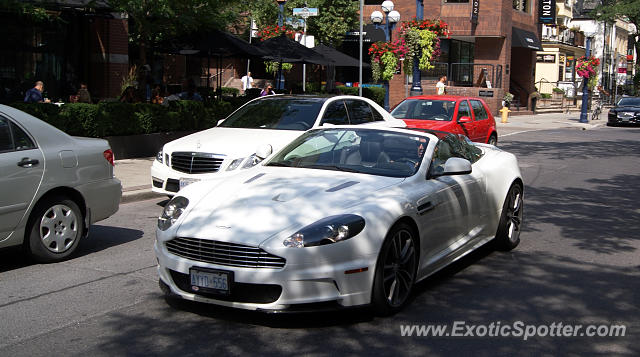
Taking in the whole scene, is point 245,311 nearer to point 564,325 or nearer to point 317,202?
point 317,202

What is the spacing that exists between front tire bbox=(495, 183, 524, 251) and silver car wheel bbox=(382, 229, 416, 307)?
7.84ft

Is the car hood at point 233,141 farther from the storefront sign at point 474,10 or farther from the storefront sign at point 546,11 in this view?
the storefront sign at point 546,11

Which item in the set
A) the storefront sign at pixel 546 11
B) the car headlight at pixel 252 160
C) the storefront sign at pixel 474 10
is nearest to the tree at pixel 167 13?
the car headlight at pixel 252 160

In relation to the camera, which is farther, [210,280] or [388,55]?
[388,55]

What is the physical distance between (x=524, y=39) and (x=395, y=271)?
1623 inches

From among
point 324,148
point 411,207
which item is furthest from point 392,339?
point 324,148

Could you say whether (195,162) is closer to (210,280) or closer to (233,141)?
(233,141)

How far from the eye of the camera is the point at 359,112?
12.5m

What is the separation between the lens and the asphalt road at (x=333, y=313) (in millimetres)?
4945

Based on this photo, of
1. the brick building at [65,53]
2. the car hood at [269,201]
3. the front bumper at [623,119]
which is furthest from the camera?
the front bumper at [623,119]

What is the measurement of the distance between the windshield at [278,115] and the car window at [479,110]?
22.0ft

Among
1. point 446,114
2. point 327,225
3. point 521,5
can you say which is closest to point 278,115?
point 446,114

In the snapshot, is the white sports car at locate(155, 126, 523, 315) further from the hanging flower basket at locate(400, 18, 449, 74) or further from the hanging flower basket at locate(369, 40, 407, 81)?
the hanging flower basket at locate(400, 18, 449, 74)

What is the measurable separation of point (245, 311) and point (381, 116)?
786cm
